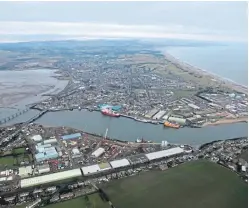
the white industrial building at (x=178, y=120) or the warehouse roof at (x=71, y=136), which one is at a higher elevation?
the warehouse roof at (x=71, y=136)

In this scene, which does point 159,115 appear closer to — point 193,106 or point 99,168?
point 193,106

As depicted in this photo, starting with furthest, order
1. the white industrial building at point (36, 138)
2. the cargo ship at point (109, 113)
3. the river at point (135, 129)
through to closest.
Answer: the cargo ship at point (109, 113) < the river at point (135, 129) < the white industrial building at point (36, 138)

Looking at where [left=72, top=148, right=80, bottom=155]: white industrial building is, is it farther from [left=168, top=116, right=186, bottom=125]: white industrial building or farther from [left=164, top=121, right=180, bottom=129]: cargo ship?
[left=168, top=116, right=186, bottom=125]: white industrial building

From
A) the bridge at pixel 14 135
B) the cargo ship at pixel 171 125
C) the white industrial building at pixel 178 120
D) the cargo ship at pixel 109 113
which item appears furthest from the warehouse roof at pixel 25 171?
the white industrial building at pixel 178 120

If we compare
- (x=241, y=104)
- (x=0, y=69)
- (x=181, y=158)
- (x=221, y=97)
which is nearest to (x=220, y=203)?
(x=181, y=158)

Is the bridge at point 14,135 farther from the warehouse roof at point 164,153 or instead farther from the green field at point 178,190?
the warehouse roof at point 164,153
